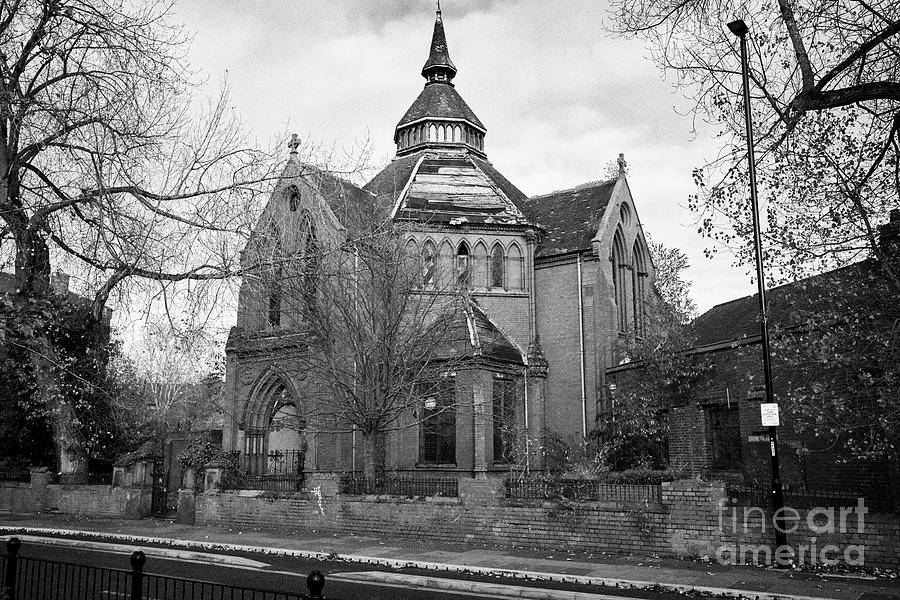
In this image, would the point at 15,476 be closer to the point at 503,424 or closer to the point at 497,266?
the point at 503,424

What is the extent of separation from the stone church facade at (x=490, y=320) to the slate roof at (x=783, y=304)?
11.0 ft

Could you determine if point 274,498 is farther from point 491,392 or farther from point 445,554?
point 491,392

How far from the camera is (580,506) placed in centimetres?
1525

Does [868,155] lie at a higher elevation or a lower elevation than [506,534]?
higher

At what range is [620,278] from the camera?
106 feet

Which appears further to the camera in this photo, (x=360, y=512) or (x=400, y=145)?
(x=400, y=145)

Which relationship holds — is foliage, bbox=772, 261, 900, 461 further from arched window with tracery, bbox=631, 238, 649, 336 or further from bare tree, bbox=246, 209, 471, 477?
arched window with tracery, bbox=631, 238, 649, 336

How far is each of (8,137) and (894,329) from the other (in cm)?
1499

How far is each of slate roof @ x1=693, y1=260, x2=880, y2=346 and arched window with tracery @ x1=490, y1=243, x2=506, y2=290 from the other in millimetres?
7643

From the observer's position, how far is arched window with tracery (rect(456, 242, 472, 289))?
1107 inches

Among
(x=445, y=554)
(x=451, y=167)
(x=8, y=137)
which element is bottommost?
(x=445, y=554)

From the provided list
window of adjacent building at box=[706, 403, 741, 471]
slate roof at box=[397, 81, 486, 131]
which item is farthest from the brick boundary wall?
slate roof at box=[397, 81, 486, 131]

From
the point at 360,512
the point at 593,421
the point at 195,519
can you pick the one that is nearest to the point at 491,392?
the point at 593,421

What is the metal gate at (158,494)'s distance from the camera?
22750 millimetres
